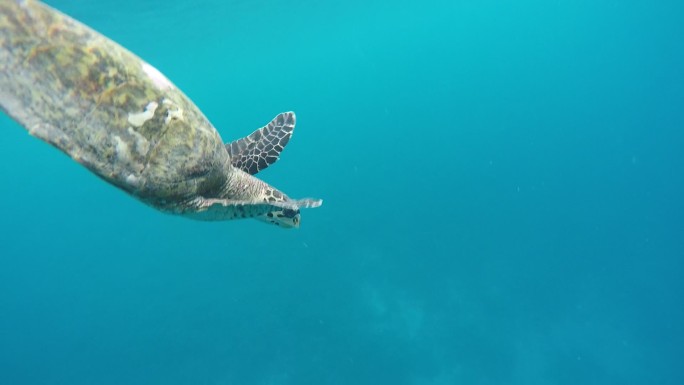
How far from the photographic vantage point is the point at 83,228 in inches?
899

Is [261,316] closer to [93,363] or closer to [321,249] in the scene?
[321,249]

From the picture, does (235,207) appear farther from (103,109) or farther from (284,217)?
(103,109)

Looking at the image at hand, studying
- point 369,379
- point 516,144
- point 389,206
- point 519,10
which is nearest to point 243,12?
point 389,206

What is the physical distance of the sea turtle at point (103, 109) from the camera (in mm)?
2617

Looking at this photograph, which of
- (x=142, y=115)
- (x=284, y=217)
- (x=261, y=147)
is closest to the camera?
(x=142, y=115)

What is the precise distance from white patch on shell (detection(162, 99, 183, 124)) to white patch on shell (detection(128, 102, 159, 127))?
94mm

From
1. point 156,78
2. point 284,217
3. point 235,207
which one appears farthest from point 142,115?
point 284,217

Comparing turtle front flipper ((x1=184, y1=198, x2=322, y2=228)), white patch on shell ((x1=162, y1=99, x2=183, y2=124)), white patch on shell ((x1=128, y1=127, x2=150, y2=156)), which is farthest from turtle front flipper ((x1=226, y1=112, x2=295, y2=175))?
white patch on shell ((x1=128, y1=127, x2=150, y2=156))

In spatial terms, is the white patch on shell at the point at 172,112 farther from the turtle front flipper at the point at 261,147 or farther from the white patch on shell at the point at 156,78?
the turtle front flipper at the point at 261,147

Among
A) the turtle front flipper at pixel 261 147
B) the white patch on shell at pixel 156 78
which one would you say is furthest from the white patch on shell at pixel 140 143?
the turtle front flipper at pixel 261 147

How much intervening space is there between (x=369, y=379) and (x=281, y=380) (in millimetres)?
2399

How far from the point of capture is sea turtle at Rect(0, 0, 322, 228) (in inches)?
103

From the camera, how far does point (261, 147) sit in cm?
486

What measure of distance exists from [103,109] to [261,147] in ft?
7.21
